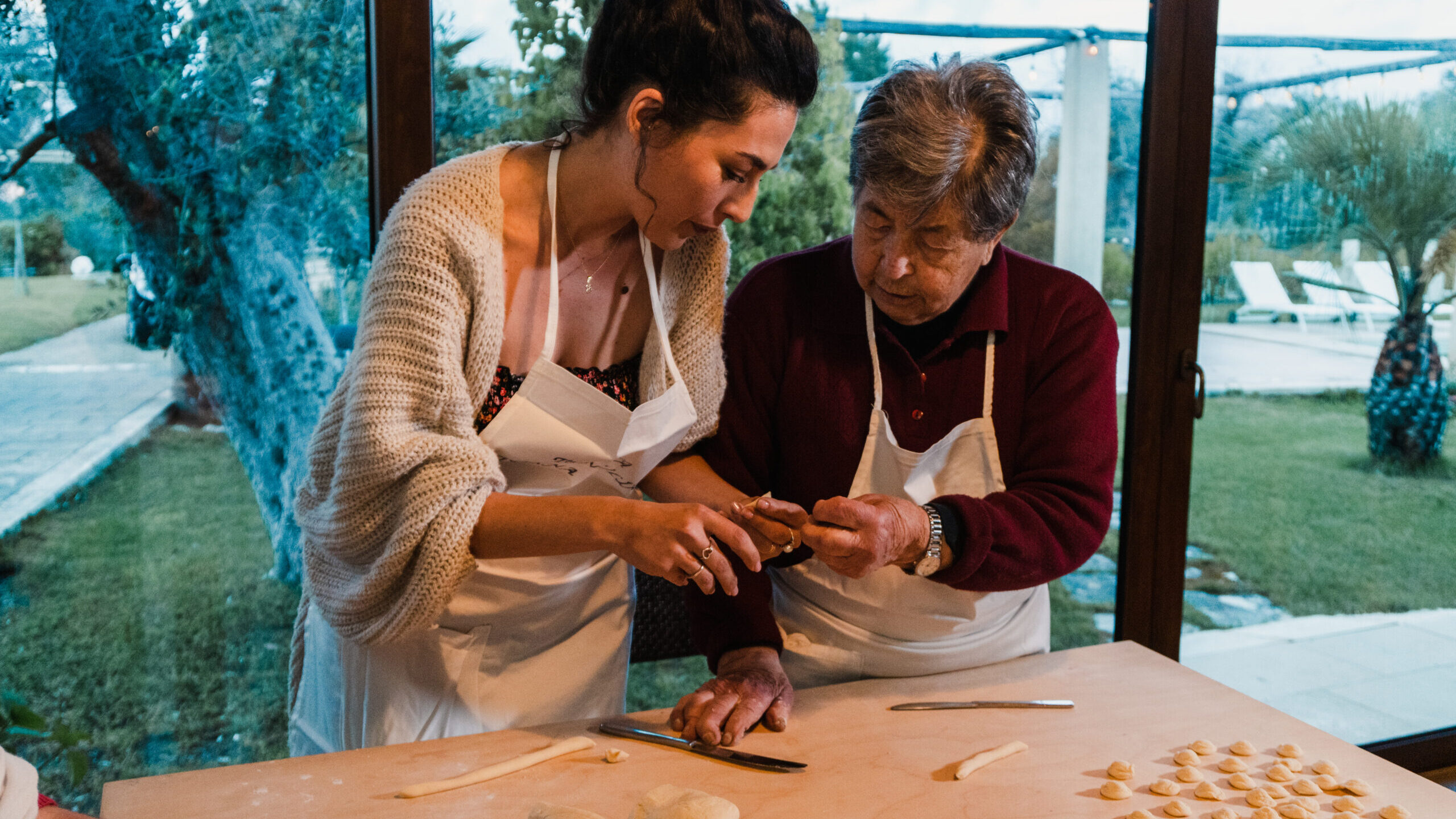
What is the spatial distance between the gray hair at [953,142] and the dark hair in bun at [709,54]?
0.60 ft

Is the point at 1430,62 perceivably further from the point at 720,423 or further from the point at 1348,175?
the point at 720,423

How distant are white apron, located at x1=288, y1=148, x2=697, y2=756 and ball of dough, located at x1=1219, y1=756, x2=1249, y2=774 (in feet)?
2.79

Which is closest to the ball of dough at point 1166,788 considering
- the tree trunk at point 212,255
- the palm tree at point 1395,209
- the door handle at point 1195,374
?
the tree trunk at point 212,255

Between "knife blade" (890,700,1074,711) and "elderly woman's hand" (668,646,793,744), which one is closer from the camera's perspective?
"elderly woman's hand" (668,646,793,744)

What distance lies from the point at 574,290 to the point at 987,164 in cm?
64

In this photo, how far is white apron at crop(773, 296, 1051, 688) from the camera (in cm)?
164

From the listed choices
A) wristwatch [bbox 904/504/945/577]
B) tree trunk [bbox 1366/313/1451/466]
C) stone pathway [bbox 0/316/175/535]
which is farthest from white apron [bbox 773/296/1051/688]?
tree trunk [bbox 1366/313/1451/466]

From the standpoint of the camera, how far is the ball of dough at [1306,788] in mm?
1174

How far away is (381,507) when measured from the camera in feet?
4.32

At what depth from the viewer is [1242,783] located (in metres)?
1.19

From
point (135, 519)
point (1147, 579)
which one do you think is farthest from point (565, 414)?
point (1147, 579)

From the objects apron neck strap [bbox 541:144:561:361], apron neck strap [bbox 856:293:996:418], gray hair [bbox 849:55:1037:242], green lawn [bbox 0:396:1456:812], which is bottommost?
green lawn [bbox 0:396:1456:812]

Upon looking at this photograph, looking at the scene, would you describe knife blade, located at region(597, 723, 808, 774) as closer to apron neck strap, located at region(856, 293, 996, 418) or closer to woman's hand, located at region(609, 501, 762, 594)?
woman's hand, located at region(609, 501, 762, 594)

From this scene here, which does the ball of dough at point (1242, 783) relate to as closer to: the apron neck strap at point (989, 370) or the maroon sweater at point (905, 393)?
the maroon sweater at point (905, 393)
